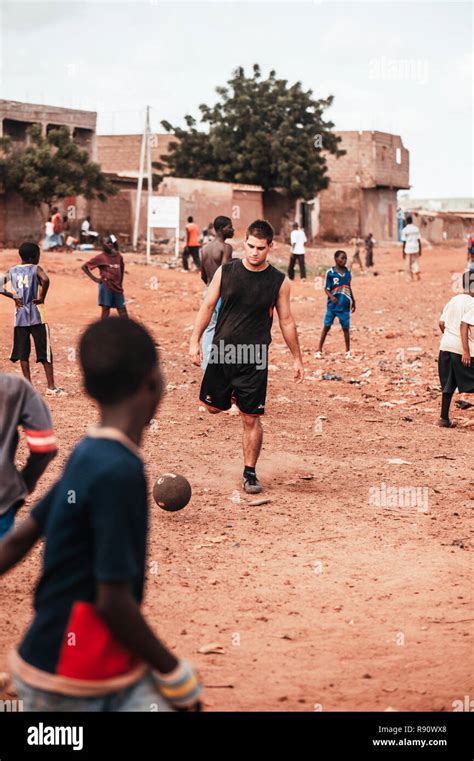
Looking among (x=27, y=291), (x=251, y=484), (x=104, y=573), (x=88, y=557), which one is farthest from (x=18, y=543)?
(x=27, y=291)

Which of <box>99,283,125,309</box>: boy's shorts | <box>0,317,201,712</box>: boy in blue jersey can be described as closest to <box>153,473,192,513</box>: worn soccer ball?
<box>0,317,201,712</box>: boy in blue jersey

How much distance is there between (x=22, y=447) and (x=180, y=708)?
6607 millimetres

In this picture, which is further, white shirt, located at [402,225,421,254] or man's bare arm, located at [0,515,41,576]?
white shirt, located at [402,225,421,254]

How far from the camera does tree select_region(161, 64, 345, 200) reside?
151 feet

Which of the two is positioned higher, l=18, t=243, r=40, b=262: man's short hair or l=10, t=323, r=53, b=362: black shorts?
l=18, t=243, r=40, b=262: man's short hair

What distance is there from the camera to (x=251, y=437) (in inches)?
304

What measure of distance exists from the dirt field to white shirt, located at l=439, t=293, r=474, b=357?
2.82 ft

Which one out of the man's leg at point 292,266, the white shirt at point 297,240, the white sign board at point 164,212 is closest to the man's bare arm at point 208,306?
the white shirt at point 297,240

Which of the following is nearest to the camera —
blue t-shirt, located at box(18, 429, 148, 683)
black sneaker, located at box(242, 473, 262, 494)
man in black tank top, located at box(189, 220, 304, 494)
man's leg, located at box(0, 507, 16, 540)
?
blue t-shirt, located at box(18, 429, 148, 683)

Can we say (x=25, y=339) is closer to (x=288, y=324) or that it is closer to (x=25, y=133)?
(x=288, y=324)

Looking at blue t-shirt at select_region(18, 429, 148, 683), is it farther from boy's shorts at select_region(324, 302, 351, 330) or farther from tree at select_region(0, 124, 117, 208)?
tree at select_region(0, 124, 117, 208)

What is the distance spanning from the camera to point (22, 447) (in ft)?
29.5

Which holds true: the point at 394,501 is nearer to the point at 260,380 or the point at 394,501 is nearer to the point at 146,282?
the point at 260,380

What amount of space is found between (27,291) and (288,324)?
146 inches
